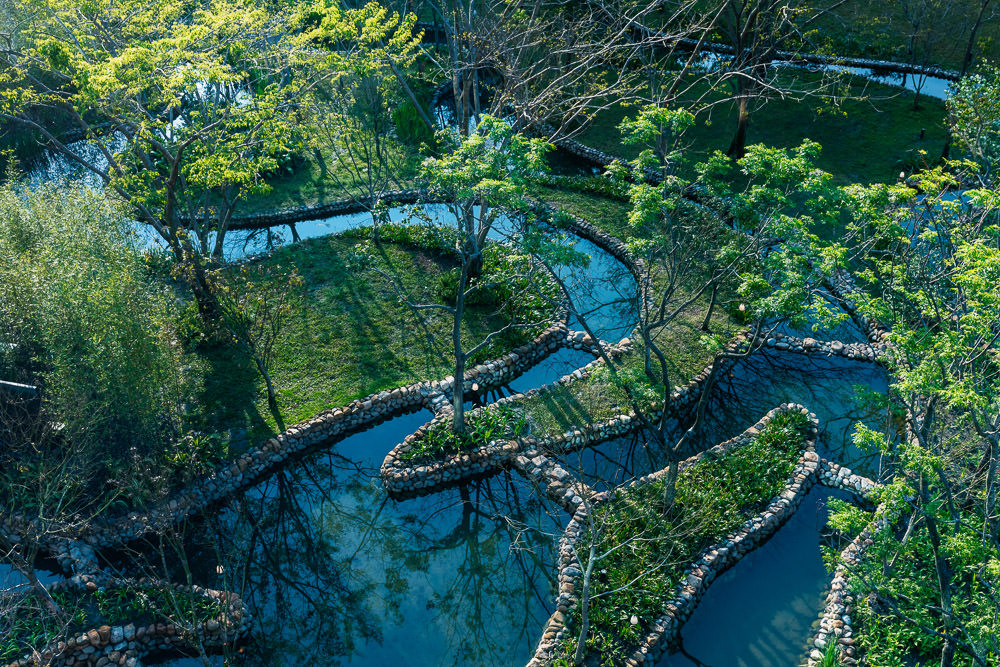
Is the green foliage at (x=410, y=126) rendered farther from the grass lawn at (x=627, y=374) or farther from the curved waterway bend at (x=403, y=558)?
the curved waterway bend at (x=403, y=558)

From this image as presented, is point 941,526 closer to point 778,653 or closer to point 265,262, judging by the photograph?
point 778,653

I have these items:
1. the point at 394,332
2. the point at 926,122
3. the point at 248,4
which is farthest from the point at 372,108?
the point at 926,122

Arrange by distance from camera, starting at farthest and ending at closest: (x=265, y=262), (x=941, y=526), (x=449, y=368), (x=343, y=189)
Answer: (x=343, y=189) → (x=265, y=262) → (x=449, y=368) → (x=941, y=526)

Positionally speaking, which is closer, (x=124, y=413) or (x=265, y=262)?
(x=124, y=413)

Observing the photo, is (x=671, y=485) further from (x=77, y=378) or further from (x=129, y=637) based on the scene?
(x=77, y=378)

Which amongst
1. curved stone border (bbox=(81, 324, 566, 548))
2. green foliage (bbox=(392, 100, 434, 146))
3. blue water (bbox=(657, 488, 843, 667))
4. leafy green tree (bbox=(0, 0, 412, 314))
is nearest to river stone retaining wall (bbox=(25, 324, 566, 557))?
curved stone border (bbox=(81, 324, 566, 548))

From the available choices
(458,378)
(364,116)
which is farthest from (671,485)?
(364,116)

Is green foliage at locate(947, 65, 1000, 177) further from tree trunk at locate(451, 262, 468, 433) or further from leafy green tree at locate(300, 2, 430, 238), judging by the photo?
leafy green tree at locate(300, 2, 430, 238)

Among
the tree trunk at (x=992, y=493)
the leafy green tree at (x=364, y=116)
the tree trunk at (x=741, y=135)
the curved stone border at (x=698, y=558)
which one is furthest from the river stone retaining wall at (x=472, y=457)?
the tree trunk at (x=741, y=135)
